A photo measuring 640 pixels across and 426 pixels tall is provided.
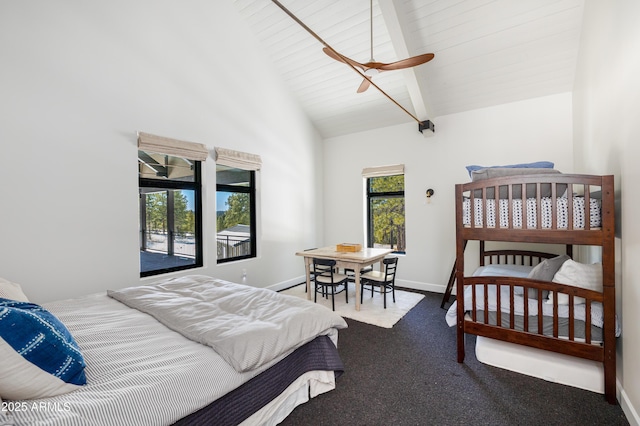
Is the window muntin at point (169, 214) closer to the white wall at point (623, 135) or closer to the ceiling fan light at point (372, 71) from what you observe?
the ceiling fan light at point (372, 71)

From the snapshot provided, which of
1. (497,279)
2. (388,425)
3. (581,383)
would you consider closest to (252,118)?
(497,279)

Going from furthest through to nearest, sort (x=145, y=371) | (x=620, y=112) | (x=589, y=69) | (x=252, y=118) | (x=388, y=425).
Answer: (x=252, y=118)
(x=589, y=69)
(x=620, y=112)
(x=388, y=425)
(x=145, y=371)

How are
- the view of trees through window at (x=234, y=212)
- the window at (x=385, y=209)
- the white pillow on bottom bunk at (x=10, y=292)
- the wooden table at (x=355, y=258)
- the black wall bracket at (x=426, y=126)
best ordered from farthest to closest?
the window at (x=385, y=209) < the black wall bracket at (x=426, y=126) < the view of trees through window at (x=234, y=212) < the wooden table at (x=355, y=258) < the white pillow on bottom bunk at (x=10, y=292)

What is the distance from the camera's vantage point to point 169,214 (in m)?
3.46

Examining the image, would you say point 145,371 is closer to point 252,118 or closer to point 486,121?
point 252,118

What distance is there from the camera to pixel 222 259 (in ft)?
12.8

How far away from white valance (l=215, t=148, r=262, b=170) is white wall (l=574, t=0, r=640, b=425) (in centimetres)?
365

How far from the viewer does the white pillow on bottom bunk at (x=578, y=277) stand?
6.72 ft

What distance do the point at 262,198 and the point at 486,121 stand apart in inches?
132

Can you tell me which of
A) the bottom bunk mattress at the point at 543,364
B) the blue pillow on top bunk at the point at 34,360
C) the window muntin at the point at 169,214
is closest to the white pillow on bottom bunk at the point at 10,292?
the blue pillow on top bunk at the point at 34,360

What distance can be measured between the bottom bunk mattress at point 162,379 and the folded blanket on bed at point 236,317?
0.05 meters

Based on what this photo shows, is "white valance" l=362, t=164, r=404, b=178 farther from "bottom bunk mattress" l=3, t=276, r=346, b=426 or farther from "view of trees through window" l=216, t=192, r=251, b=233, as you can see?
"bottom bunk mattress" l=3, t=276, r=346, b=426

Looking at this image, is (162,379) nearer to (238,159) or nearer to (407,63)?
(407,63)

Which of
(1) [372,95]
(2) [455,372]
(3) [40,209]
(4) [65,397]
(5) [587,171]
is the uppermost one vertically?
(1) [372,95]
